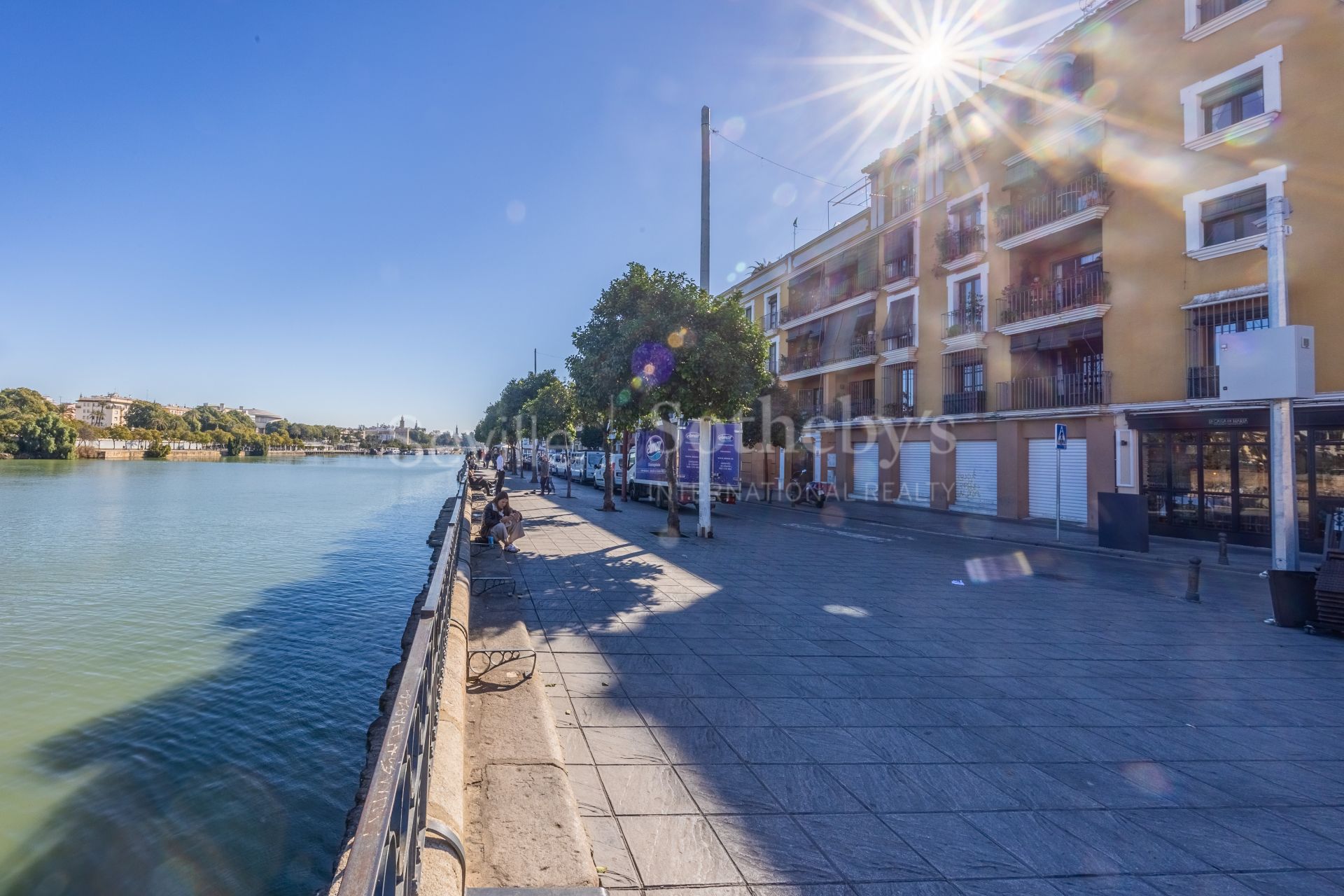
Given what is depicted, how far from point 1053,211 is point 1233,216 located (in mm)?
5216

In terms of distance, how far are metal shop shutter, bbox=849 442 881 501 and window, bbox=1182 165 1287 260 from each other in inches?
535

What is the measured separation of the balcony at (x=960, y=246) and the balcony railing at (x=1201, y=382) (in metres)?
8.30

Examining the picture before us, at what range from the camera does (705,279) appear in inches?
661

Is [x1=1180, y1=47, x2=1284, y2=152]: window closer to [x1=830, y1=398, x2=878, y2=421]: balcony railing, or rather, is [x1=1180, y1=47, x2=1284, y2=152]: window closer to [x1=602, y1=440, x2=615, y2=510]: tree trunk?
[x1=830, y1=398, x2=878, y2=421]: balcony railing

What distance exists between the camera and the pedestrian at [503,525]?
12.0 metres

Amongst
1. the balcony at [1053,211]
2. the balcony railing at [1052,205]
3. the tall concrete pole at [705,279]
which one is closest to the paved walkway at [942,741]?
the tall concrete pole at [705,279]

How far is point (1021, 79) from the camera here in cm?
2216

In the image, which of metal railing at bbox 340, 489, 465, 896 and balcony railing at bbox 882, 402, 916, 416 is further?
balcony railing at bbox 882, 402, 916, 416

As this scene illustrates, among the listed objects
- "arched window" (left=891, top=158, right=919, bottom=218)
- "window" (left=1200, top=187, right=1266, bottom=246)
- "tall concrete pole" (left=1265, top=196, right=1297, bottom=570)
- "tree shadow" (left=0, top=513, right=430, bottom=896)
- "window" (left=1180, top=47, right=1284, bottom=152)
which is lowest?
"tree shadow" (left=0, top=513, right=430, bottom=896)

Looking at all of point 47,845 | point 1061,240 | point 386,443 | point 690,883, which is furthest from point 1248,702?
point 386,443

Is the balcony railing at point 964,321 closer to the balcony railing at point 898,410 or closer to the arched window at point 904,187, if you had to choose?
the balcony railing at point 898,410

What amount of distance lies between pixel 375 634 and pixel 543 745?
6959mm

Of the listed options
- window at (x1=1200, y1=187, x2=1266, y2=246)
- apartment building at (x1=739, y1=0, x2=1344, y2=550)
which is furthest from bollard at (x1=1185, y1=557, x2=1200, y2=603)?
window at (x1=1200, y1=187, x2=1266, y2=246)

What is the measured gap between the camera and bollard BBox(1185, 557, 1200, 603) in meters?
9.57
